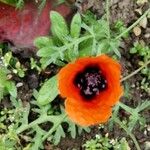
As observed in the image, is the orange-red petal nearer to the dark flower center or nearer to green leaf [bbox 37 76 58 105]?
the dark flower center

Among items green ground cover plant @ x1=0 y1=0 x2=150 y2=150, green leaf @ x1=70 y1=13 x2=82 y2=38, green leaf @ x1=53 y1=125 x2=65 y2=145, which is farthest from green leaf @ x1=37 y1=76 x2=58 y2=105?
green leaf @ x1=70 y1=13 x2=82 y2=38

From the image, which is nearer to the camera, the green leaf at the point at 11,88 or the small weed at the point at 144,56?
the green leaf at the point at 11,88

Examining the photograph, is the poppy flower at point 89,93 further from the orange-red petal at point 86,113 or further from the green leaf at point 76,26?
the green leaf at point 76,26

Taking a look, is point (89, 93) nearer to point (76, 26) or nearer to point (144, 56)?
point (76, 26)

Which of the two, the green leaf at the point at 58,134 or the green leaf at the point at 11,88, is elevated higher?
the green leaf at the point at 11,88

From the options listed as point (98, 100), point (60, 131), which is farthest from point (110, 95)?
point (60, 131)

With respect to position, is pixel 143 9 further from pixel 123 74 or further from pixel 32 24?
pixel 32 24

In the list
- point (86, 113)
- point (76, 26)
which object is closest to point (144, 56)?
point (76, 26)

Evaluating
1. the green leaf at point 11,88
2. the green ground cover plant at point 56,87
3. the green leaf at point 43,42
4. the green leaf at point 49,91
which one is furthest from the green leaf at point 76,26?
the green leaf at point 11,88
